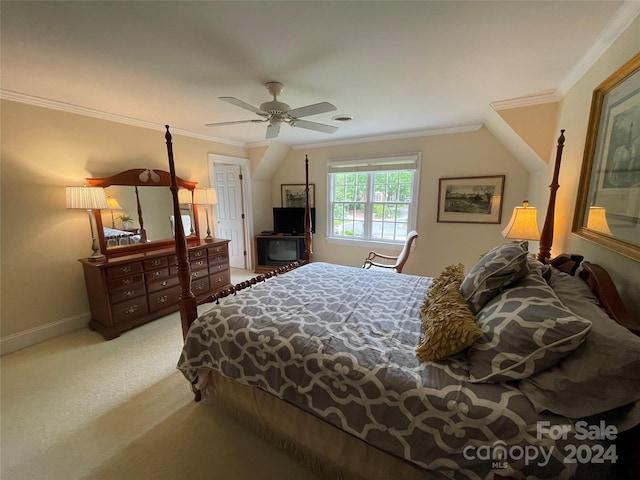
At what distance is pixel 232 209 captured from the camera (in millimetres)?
4848

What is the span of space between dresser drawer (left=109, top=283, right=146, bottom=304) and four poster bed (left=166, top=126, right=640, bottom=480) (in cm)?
148

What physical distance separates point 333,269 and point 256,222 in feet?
9.09

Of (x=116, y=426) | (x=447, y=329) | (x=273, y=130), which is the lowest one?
(x=116, y=426)

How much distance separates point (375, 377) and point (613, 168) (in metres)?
1.72

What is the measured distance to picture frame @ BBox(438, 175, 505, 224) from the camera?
344cm

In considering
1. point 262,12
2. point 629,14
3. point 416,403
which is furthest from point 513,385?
point 262,12

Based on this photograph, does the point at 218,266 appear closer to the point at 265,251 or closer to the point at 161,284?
the point at 161,284

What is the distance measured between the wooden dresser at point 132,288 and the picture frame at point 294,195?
2033 millimetres

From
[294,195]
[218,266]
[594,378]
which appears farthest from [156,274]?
[594,378]

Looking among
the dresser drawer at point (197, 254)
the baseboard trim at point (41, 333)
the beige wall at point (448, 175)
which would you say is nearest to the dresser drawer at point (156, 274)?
the dresser drawer at point (197, 254)

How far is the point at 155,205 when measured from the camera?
3.34 meters

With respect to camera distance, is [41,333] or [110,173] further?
[110,173]

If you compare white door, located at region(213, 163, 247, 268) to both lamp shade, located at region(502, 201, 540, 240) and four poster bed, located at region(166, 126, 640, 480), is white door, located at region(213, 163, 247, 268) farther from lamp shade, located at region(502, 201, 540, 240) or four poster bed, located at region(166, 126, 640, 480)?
lamp shade, located at region(502, 201, 540, 240)

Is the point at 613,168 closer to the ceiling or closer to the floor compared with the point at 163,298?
closer to the ceiling
